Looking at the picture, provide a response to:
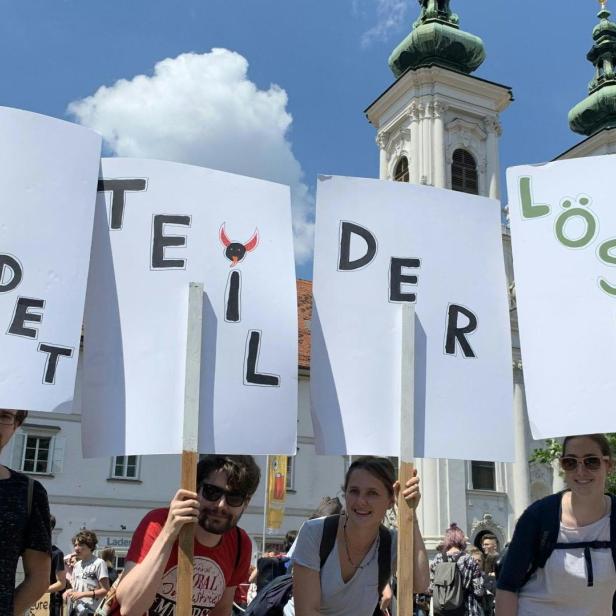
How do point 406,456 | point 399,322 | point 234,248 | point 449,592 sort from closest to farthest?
point 406,456, point 234,248, point 399,322, point 449,592

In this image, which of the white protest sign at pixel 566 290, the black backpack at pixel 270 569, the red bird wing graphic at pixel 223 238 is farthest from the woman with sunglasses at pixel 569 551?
the black backpack at pixel 270 569

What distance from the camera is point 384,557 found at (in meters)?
4.04

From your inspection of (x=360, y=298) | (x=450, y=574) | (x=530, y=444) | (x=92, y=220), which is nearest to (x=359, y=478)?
(x=360, y=298)

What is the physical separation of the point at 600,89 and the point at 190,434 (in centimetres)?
5050

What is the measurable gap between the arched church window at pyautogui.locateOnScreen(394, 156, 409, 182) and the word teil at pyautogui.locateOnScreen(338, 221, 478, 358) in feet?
109

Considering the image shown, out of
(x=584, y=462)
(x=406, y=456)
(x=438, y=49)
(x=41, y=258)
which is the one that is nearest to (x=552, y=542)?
(x=584, y=462)

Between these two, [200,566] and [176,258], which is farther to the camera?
[176,258]

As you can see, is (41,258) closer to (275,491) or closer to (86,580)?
(86,580)

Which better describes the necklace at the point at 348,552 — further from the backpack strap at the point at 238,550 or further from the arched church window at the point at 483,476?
the arched church window at the point at 483,476

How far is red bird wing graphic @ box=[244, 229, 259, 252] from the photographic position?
168 inches

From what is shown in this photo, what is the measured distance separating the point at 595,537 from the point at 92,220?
2.66 meters

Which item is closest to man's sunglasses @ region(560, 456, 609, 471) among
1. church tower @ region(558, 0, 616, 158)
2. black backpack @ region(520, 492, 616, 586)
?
black backpack @ region(520, 492, 616, 586)

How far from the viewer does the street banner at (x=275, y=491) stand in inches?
963

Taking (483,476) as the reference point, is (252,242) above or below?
below
